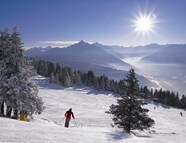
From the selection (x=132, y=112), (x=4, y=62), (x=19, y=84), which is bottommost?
(x=132, y=112)

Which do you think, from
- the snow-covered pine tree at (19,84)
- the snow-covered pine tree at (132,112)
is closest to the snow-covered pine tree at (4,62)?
the snow-covered pine tree at (19,84)

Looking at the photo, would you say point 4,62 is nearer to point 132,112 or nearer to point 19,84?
point 19,84

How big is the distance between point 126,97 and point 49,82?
281 ft

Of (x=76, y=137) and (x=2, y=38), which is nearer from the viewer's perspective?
(x=76, y=137)

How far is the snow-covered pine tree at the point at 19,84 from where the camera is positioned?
29766 millimetres

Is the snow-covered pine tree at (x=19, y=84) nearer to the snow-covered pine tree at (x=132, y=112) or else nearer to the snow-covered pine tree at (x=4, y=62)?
the snow-covered pine tree at (x=4, y=62)

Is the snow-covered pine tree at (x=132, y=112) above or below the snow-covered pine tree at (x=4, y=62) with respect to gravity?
below

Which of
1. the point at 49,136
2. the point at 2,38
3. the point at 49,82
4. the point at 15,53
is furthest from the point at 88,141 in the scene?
the point at 49,82

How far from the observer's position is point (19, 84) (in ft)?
99.5

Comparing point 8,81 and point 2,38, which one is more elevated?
point 2,38

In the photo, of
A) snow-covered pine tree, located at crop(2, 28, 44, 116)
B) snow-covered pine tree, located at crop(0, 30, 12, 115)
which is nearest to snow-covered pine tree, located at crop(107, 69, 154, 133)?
snow-covered pine tree, located at crop(2, 28, 44, 116)

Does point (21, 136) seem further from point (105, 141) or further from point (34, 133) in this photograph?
point (105, 141)

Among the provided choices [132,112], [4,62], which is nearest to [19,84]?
[4,62]

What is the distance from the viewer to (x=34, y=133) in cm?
1706
